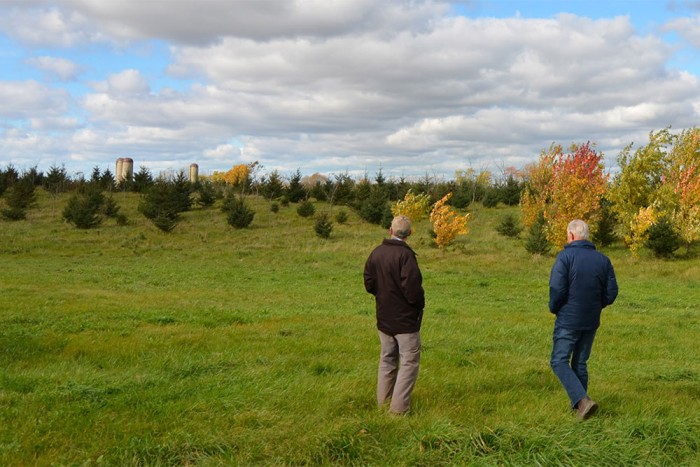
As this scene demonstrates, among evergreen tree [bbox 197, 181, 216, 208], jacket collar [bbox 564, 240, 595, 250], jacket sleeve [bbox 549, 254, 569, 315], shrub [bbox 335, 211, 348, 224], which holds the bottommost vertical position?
shrub [bbox 335, 211, 348, 224]

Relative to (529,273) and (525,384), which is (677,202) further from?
(525,384)

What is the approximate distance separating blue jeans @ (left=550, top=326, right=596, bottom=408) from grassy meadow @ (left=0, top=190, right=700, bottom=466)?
26 cm

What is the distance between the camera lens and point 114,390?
216 inches

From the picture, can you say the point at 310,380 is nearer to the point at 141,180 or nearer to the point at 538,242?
the point at 538,242

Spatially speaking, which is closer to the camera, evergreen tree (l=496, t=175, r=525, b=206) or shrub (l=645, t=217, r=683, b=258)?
shrub (l=645, t=217, r=683, b=258)

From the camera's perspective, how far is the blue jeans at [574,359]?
5.06 meters

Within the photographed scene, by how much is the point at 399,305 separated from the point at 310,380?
1577mm

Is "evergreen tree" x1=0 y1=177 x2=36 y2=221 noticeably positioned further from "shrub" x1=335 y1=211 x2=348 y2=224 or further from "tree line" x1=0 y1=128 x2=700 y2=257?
"shrub" x1=335 y1=211 x2=348 y2=224

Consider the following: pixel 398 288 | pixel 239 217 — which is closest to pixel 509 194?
pixel 239 217

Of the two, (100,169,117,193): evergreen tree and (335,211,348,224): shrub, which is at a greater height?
(100,169,117,193): evergreen tree

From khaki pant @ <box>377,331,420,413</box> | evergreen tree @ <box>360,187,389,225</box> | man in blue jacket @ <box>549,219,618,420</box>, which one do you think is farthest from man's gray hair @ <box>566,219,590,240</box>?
evergreen tree @ <box>360,187,389,225</box>

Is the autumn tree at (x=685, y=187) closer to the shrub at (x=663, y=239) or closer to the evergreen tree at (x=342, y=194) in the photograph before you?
the shrub at (x=663, y=239)

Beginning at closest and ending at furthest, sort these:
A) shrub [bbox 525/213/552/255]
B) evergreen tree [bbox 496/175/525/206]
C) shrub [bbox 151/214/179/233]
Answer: shrub [bbox 525/213/552/255] → shrub [bbox 151/214/179/233] → evergreen tree [bbox 496/175/525/206]

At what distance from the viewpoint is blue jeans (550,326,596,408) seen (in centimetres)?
506
